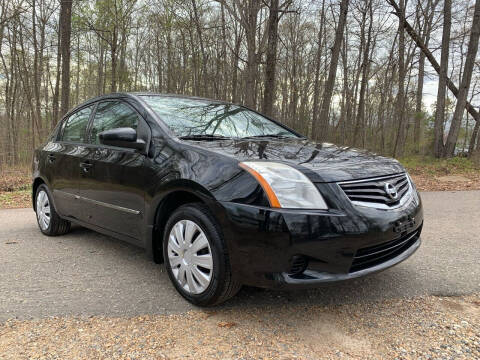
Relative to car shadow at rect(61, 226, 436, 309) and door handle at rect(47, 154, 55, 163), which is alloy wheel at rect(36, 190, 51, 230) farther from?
car shadow at rect(61, 226, 436, 309)

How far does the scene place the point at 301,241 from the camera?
2.02 m

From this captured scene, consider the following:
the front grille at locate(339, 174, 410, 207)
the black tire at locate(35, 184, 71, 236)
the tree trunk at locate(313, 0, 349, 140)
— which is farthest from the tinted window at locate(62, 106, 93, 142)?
the tree trunk at locate(313, 0, 349, 140)

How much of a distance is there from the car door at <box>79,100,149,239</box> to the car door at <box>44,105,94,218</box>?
5.9 inches

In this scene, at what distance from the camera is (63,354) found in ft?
6.40

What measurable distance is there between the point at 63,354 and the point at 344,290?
2.00 m

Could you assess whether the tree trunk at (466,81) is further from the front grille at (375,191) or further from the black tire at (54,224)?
the black tire at (54,224)

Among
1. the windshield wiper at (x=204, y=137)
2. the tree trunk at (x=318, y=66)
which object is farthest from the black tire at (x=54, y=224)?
the tree trunk at (x=318, y=66)

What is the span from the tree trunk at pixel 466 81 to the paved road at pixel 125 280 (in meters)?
9.67

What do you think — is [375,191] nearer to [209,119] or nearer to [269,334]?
[269,334]

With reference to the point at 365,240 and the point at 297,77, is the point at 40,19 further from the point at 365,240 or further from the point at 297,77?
the point at 365,240

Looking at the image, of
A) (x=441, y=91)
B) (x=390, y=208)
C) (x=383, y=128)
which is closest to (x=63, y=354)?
(x=390, y=208)

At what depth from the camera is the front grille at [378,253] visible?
2166 millimetres

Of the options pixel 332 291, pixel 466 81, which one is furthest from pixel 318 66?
pixel 332 291

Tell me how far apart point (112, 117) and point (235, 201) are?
75.9 inches
